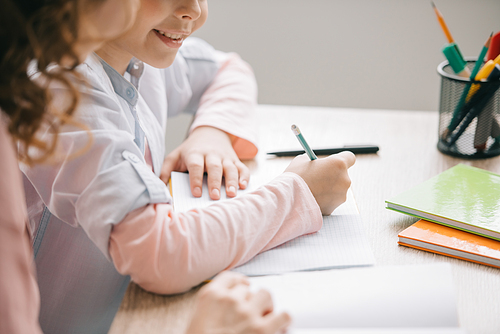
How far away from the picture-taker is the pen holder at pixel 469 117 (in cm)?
76

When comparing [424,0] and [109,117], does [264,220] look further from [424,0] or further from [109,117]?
[424,0]

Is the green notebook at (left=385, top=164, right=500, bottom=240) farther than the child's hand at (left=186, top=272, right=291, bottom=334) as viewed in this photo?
Yes

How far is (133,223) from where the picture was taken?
48cm

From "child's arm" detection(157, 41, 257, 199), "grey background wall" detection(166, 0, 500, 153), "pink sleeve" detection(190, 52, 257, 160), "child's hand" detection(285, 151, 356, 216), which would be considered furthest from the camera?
"grey background wall" detection(166, 0, 500, 153)

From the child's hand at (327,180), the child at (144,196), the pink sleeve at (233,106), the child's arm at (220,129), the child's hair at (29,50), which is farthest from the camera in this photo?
the pink sleeve at (233,106)

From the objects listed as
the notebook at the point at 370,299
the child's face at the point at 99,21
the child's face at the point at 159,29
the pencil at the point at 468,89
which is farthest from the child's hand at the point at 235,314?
the pencil at the point at 468,89

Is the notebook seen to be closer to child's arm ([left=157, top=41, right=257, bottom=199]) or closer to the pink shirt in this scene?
the pink shirt

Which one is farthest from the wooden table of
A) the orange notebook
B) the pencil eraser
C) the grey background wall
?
the grey background wall

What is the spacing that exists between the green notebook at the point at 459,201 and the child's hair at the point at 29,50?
44 centimetres

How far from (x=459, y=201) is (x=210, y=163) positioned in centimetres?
37

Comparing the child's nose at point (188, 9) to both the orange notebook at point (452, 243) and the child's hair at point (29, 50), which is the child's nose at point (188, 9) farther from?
the orange notebook at point (452, 243)

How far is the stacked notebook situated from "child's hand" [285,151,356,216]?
66 mm

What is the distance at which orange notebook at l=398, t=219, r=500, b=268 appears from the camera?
1.72 ft

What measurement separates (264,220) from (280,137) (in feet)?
1.30
